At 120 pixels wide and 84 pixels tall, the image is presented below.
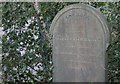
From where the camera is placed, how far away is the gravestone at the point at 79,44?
3.60 meters

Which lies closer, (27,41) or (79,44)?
(79,44)

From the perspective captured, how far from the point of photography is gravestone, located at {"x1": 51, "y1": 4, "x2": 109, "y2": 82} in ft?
11.8

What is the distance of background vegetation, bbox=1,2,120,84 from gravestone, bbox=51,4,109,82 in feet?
1.38

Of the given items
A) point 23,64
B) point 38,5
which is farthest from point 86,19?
point 23,64

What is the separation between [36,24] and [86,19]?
100 centimetres

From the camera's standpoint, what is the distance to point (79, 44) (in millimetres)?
3715

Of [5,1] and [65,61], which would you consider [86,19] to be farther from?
[5,1]

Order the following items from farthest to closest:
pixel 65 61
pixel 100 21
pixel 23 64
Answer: pixel 23 64 → pixel 65 61 → pixel 100 21

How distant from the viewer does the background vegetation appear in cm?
432

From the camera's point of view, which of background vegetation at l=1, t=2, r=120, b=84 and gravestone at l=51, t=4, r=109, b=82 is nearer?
gravestone at l=51, t=4, r=109, b=82

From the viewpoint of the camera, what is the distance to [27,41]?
4398 millimetres

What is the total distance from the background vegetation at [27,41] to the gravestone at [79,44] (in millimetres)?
421

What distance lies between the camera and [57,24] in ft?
12.6

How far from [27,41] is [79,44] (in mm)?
981
